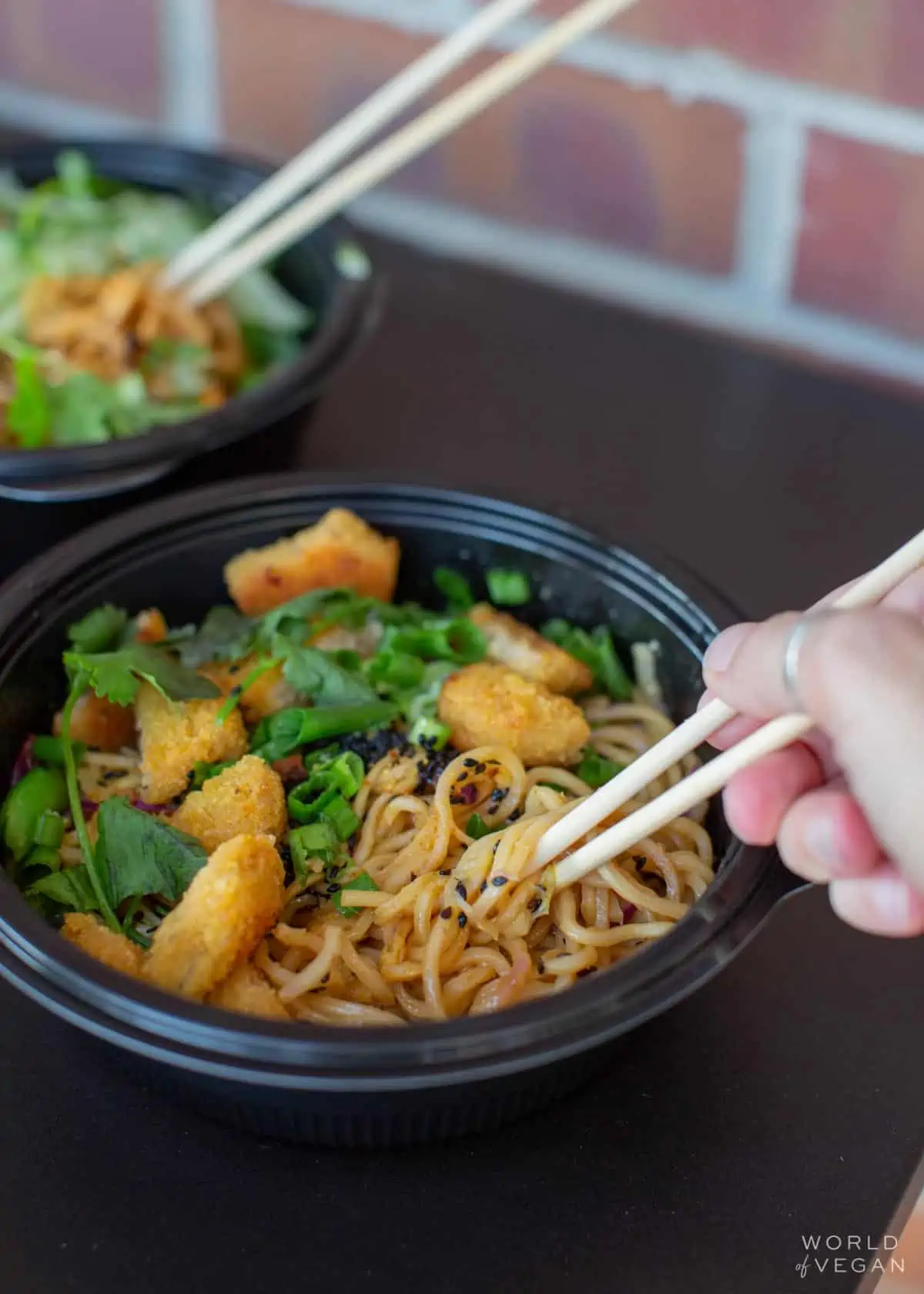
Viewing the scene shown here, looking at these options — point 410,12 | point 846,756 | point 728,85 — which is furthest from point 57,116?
point 846,756

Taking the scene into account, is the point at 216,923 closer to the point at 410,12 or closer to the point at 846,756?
the point at 846,756

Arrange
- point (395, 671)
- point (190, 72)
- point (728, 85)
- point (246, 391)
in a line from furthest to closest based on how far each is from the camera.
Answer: point (190, 72), point (728, 85), point (246, 391), point (395, 671)

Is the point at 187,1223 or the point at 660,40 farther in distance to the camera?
the point at 660,40

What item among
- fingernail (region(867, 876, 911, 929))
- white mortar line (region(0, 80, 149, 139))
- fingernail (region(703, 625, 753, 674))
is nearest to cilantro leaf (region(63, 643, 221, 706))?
fingernail (region(703, 625, 753, 674))

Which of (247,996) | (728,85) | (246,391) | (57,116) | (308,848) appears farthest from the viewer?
(57,116)

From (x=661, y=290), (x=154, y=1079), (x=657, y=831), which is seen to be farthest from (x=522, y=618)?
(x=661, y=290)

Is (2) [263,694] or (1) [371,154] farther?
(1) [371,154]

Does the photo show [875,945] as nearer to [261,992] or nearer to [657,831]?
[657,831]
